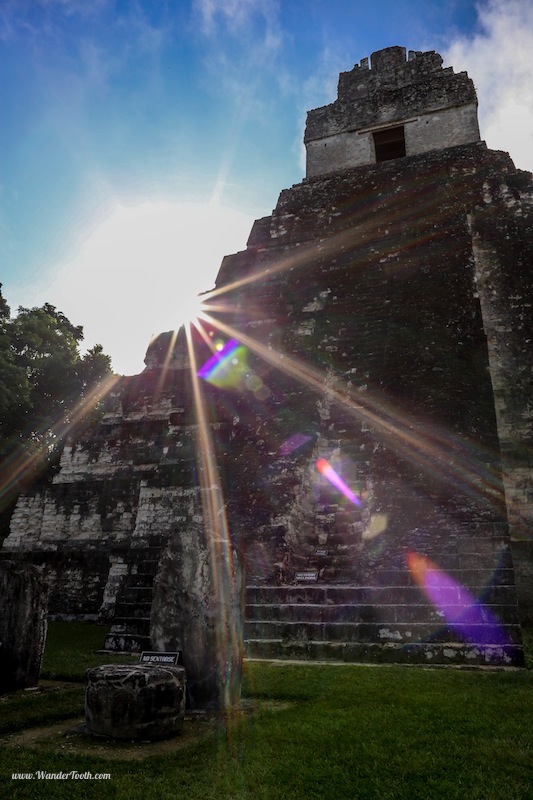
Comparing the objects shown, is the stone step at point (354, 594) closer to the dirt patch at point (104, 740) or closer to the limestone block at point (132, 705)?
the dirt patch at point (104, 740)

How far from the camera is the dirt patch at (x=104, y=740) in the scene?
325 cm

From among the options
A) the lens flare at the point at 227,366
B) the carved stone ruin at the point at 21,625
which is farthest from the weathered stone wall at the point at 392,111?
the carved stone ruin at the point at 21,625

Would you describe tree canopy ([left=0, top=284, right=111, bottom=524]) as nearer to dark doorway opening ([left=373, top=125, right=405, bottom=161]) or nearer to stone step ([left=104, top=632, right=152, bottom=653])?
stone step ([left=104, top=632, right=152, bottom=653])

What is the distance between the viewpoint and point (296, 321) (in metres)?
11.0

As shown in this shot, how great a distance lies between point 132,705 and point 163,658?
713 millimetres

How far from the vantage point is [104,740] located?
3469 millimetres

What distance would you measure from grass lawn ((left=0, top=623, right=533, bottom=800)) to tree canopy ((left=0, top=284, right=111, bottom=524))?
1323 cm

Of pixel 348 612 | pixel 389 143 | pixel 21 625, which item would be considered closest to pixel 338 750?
pixel 348 612

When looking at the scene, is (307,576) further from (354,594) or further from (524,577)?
(524,577)

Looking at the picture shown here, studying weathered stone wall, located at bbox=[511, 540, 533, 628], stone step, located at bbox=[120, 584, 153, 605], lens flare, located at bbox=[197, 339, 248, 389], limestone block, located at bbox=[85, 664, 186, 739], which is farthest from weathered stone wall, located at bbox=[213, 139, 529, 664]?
limestone block, located at bbox=[85, 664, 186, 739]

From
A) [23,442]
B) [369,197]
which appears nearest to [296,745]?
[369,197]

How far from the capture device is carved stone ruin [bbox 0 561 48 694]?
5109 mm

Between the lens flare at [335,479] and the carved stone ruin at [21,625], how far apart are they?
4393mm

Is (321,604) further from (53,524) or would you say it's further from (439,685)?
(53,524)
